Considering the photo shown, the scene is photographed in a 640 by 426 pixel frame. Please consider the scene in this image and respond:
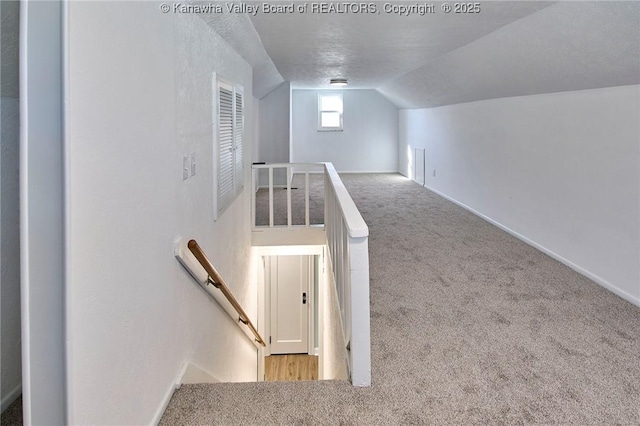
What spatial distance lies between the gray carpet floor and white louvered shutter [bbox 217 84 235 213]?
129 centimetres

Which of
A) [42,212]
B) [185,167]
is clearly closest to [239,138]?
[185,167]

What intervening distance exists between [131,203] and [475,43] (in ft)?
11.1

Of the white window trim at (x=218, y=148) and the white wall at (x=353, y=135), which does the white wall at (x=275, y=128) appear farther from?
the white window trim at (x=218, y=148)

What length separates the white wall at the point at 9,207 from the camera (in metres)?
1.19

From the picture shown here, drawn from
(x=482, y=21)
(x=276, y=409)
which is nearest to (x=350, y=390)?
(x=276, y=409)

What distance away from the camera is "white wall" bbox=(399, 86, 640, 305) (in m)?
3.16

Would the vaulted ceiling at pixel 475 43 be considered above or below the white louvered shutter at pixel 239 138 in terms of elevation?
above

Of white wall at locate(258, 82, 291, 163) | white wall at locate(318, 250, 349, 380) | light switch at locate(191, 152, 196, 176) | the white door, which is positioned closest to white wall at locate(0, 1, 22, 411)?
light switch at locate(191, 152, 196, 176)

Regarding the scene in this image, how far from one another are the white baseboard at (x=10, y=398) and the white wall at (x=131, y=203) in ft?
1.69

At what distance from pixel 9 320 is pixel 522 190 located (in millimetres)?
4417

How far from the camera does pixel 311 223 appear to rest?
5.54 meters

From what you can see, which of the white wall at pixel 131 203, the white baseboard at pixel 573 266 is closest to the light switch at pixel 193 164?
the white wall at pixel 131 203

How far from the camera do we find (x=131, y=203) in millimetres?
1597

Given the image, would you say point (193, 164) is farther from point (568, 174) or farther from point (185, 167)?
point (568, 174)
